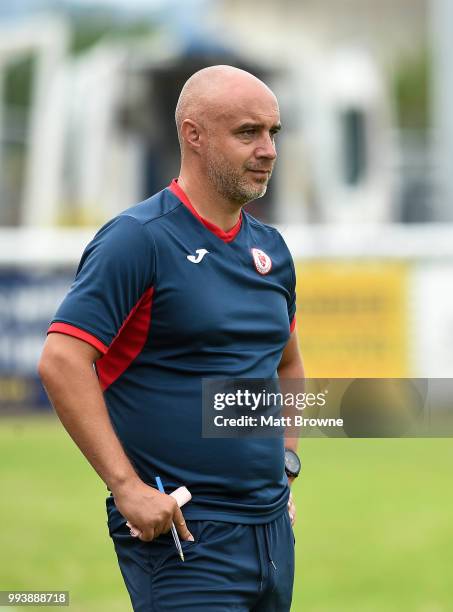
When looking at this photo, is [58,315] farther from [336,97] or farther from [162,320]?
[336,97]

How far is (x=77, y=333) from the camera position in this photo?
128 inches

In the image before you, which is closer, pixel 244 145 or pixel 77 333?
pixel 77 333

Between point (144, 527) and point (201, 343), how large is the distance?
0.52 meters

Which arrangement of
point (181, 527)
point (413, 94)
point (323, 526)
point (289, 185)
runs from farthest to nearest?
1. point (413, 94)
2. point (289, 185)
3. point (323, 526)
4. point (181, 527)

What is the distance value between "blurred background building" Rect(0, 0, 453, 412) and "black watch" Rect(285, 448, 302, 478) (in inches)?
339

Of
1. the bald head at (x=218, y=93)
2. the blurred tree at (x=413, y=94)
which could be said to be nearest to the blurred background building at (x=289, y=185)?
the bald head at (x=218, y=93)

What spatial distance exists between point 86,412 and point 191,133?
2.77ft

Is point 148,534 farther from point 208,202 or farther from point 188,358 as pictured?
point 208,202

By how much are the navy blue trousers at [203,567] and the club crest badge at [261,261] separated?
727 mm

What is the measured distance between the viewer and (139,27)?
247 ft

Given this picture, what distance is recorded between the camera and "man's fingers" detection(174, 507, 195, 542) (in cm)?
333

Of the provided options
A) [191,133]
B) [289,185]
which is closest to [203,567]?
[191,133]

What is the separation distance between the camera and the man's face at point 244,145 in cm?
345

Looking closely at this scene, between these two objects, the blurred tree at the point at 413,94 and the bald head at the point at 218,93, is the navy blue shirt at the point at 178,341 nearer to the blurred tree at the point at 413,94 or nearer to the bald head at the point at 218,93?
the bald head at the point at 218,93
